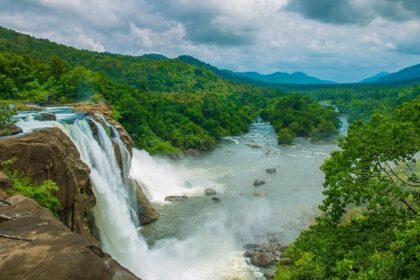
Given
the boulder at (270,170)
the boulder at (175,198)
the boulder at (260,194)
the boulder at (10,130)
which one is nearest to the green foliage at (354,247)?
the boulder at (10,130)

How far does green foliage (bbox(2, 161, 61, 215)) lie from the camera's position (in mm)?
15500

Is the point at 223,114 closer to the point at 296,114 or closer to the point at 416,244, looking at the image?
the point at 296,114

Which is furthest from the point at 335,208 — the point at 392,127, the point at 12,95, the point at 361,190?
the point at 12,95

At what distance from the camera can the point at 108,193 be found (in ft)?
84.5

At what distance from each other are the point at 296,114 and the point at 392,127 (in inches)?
3046

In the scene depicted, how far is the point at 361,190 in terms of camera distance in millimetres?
15219

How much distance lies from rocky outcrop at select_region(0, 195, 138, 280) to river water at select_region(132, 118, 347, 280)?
14.4 metres

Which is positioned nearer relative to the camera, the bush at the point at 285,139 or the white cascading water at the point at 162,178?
the white cascading water at the point at 162,178

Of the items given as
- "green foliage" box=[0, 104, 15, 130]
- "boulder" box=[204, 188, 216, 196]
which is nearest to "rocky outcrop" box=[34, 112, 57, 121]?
"green foliage" box=[0, 104, 15, 130]

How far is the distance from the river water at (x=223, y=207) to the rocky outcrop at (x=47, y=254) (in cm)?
1443

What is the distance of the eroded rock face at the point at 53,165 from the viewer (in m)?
17.3

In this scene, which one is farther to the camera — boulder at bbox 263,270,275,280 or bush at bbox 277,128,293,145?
bush at bbox 277,128,293,145

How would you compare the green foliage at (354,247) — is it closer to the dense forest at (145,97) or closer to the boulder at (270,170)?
the dense forest at (145,97)

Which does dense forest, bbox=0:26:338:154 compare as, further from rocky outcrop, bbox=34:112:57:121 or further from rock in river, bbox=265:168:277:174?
rock in river, bbox=265:168:277:174
